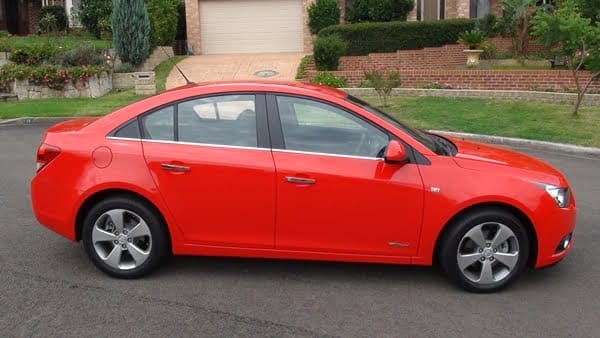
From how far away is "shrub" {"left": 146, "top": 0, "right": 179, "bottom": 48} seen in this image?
73.8 ft

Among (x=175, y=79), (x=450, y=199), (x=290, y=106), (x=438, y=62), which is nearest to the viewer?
(x=450, y=199)

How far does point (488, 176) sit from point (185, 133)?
7.48ft

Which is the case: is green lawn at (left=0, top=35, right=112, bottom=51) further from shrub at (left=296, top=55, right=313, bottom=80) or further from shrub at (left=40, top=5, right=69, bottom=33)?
shrub at (left=296, top=55, right=313, bottom=80)

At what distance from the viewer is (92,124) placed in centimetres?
520

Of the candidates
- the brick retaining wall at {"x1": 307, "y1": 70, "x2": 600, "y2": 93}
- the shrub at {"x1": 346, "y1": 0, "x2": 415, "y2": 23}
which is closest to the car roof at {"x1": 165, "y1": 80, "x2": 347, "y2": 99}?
the brick retaining wall at {"x1": 307, "y1": 70, "x2": 600, "y2": 93}

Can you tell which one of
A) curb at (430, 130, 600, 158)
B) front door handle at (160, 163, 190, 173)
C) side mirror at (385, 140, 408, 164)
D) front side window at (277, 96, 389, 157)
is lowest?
curb at (430, 130, 600, 158)

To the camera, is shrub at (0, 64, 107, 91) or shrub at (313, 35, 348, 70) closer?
shrub at (0, 64, 107, 91)

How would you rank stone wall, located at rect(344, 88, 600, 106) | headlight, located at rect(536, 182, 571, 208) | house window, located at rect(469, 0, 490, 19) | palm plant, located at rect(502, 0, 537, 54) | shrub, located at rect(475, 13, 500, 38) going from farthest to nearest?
house window, located at rect(469, 0, 490, 19), shrub, located at rect(475, 13, 500, 38), palm plant, located at rect(502, 0, 537, 54), stone wall, located at rect(344, 88, 600, 106), headlight, located at rect(536, 182, 571, 208)

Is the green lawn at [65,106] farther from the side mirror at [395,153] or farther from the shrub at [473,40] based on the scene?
the side mirror at [395,153]

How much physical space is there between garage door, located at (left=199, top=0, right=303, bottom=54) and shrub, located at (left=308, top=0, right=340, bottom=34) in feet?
4.38

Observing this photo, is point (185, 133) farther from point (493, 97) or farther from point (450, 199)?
point (493, 97)

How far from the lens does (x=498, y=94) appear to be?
15.9 meters

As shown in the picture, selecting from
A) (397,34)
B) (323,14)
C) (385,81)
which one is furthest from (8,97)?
(397,34)

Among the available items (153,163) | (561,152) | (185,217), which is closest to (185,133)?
(153,163)
